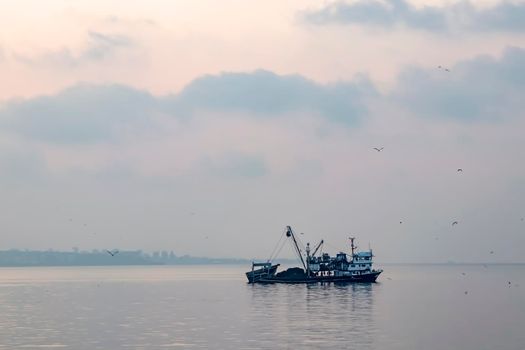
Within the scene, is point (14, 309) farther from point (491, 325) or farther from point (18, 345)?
point (491, 325)

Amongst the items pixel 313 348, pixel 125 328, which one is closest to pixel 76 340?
pixel 125 328

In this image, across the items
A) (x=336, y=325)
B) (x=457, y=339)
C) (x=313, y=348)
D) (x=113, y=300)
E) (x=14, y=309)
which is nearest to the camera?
(x=313, y=348)

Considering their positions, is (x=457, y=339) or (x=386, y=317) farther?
(x=386, y=317)

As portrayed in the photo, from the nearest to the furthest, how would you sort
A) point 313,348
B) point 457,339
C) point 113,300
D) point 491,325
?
point 313,348
point 457,339
point 491,325
point 113,300

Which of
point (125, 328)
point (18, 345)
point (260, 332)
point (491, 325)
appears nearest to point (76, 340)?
point (18, 345)

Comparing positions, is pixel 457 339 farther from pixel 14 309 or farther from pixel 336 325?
pixel 14 309

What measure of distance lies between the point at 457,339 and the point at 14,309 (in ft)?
311

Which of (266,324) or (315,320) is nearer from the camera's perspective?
(266,324)

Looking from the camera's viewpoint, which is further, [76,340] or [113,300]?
[113,300]

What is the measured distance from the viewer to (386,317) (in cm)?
13462

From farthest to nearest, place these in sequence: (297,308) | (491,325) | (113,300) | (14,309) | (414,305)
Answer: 1. (113,300)
2. (414,305)
3. (14,309)
4. (297,308)
5. (491,325)

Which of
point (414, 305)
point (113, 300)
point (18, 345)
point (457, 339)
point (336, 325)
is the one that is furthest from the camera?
point (113, 300)

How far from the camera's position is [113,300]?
190125mm

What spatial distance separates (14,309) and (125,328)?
54168 millimetres
